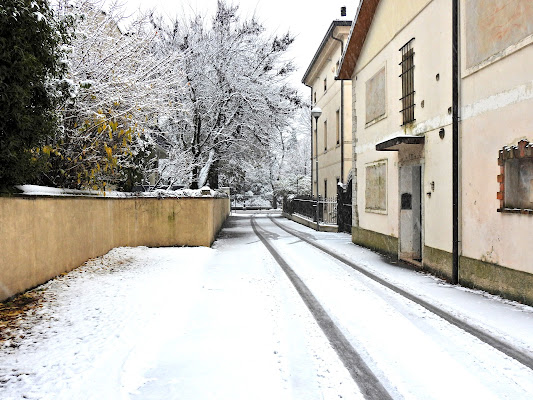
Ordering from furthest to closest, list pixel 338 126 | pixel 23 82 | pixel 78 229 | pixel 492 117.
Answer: pixel 338 126 < pixel 78 229 < pixel 492 117 < pixel 23 82

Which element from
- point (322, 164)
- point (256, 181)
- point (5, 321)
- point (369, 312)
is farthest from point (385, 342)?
point (256, 181)

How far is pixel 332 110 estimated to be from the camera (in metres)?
23.8

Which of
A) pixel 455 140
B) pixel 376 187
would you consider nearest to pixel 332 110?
pixel 376 187

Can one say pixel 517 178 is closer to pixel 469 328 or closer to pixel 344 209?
pixel 469 328

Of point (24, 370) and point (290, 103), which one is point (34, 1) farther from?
point (290, 103)

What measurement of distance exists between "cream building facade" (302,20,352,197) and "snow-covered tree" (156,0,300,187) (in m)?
2.33

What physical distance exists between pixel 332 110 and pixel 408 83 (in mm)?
13339

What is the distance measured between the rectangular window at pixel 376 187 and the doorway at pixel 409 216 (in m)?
1.22

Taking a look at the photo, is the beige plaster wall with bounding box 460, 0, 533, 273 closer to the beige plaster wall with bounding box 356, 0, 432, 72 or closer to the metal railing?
the beige plaster wall with bounding box 356, 0, 432, 72

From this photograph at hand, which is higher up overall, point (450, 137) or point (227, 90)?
point (227, 90)

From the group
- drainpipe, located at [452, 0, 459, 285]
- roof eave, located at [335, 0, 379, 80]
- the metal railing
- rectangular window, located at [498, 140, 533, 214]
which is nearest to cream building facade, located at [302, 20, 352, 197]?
the metal railing

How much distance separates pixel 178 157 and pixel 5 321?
528 inches

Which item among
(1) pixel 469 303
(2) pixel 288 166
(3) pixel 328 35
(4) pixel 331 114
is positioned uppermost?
(3) pixel 328 35

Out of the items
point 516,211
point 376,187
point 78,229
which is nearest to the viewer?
point 516,211
